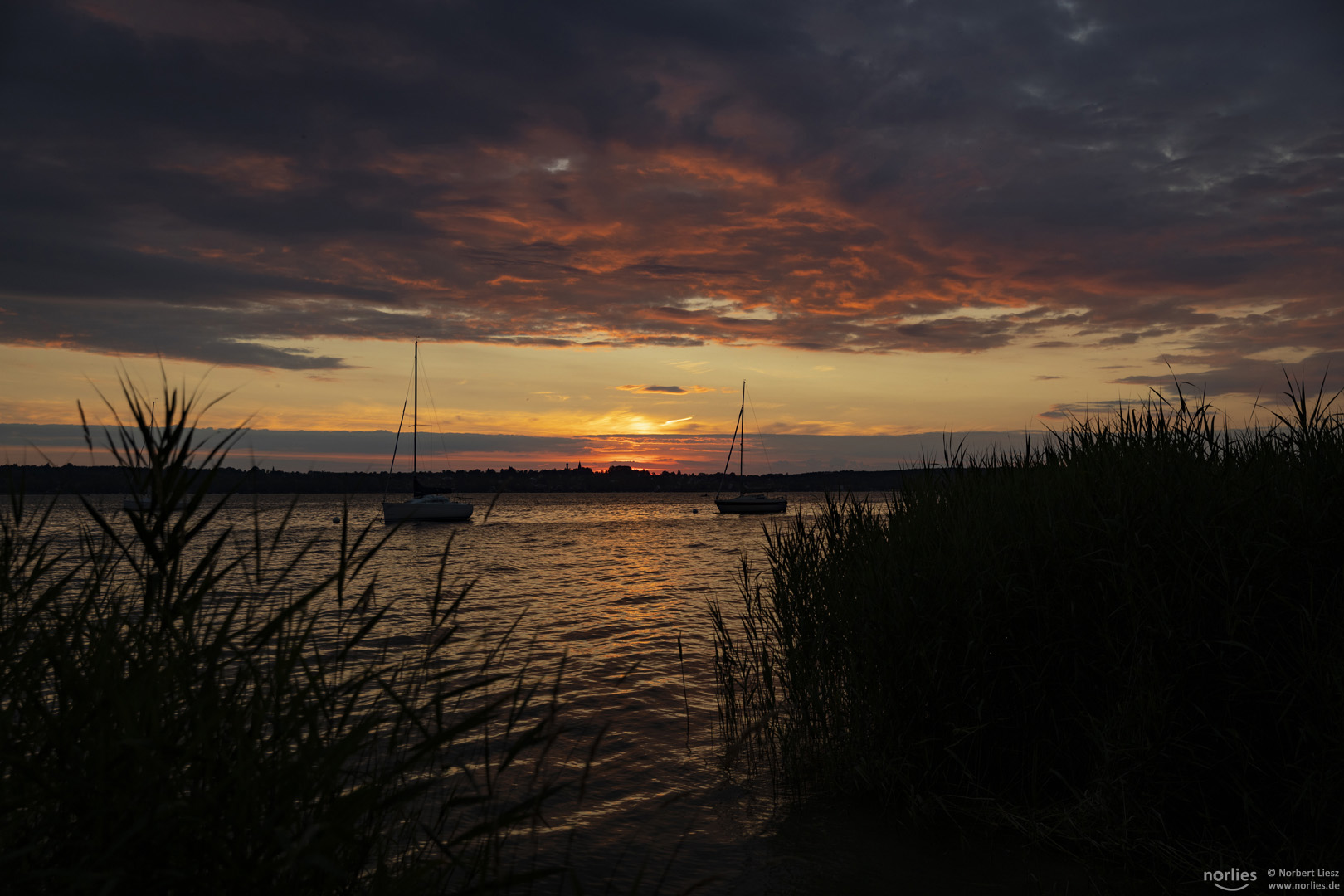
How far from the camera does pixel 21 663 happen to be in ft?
10.7

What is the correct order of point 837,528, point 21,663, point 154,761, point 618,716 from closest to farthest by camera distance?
1. point 154,761
2. point 21,663
3. point 837,528
4. point 618,716

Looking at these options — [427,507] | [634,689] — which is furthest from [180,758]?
[427,507]

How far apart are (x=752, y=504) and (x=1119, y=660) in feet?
261

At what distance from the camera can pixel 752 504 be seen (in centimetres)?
8531

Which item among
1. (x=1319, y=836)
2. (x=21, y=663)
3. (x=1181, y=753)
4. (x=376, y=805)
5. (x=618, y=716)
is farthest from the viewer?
(x=618, y=716)

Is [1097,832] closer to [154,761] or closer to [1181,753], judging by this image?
[1181,753]

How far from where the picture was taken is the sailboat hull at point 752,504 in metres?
A: 84.4

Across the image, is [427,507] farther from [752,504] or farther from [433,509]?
[752,504]

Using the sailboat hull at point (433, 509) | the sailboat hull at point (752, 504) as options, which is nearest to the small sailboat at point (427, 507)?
the sailboat hull at point (433, 509)

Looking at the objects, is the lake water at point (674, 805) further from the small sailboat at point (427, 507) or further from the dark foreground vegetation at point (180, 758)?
the small sailboat at point (427, 507)

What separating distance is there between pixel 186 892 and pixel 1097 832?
6.47 m

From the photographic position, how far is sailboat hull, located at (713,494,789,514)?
84.4 m

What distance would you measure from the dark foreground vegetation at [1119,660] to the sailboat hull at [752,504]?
75.9 metres

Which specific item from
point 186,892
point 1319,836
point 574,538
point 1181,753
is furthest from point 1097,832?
point 574,538
